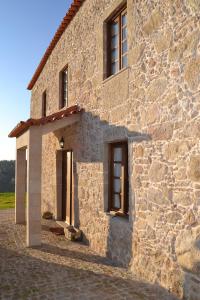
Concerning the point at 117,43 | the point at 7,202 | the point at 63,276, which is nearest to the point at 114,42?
the point at 117,43

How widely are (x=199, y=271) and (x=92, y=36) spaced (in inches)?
225

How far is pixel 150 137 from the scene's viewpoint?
5133mm

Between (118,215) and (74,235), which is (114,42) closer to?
(118,215)

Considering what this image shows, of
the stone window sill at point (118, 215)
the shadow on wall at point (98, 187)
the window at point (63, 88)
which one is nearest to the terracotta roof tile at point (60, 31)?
the window at point (63, 88)

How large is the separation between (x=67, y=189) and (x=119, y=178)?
3715 mm

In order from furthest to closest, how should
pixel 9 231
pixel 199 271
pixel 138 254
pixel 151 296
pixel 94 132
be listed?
pixel 9 231 → pixel 94 132 → pixel 138 254 → pixel 151 296 → pixel 199 271

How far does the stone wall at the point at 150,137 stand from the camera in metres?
4.27

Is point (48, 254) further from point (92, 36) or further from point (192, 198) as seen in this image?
point (92, 36)

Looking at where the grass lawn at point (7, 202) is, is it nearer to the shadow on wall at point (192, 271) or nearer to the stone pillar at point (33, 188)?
the stone pillar at point (33, 188)

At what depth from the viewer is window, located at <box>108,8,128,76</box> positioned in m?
6.36

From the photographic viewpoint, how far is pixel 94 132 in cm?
725

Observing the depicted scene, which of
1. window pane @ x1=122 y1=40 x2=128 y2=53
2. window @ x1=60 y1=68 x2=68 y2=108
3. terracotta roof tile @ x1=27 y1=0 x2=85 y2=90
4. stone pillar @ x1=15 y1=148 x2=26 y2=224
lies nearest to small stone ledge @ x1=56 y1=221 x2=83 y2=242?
stone pillar @ x1=15 y1=148 x2=26 y2=224

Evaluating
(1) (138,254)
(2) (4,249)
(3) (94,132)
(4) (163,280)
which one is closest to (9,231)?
(2) (4,249)

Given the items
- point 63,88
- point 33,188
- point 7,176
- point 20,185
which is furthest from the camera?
point 7,176
